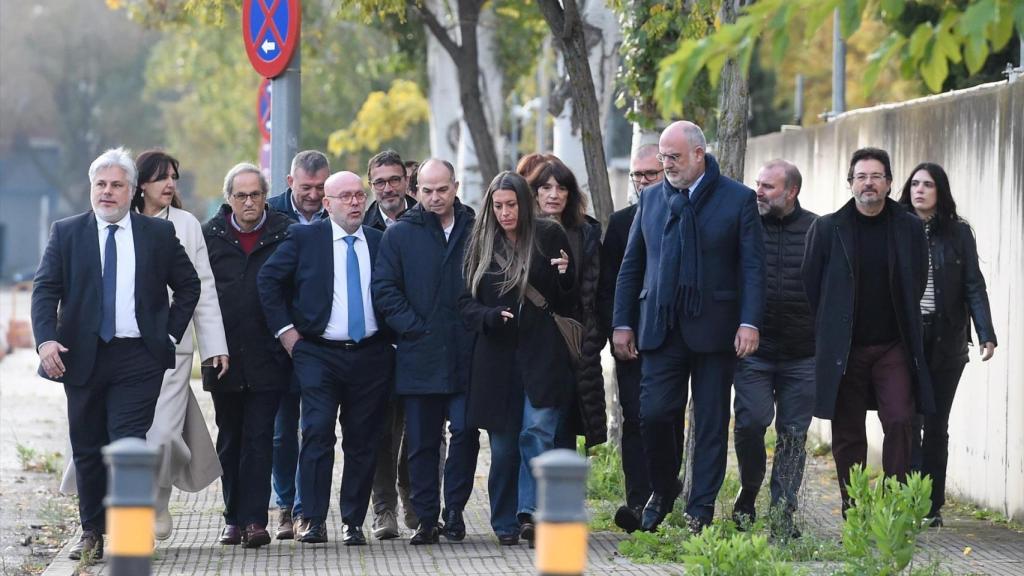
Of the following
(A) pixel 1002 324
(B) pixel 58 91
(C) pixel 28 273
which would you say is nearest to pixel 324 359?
(A) pixel 1002 324

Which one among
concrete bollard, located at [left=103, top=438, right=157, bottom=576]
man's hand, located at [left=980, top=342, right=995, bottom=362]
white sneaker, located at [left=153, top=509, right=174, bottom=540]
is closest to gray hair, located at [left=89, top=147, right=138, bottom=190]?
white sneaker, located at [left=153, top=509, right=174, bottom=540]

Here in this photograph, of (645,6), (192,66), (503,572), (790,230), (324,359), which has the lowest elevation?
(503,572)

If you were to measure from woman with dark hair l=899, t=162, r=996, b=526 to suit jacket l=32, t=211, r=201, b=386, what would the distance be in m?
3.83

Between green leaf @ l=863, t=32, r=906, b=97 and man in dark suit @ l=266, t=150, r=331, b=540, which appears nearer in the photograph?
green leaf @ l=863, t=32, r=906, b=97

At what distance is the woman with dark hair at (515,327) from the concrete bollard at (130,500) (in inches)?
156

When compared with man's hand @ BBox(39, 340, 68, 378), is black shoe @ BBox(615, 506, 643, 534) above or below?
below

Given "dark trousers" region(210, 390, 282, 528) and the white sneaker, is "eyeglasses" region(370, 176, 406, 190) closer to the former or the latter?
"dark trousers" region(210, 390, 282, 528)

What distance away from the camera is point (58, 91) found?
275ft

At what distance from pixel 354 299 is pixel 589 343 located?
1.20 metres

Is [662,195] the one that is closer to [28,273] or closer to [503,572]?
[503,572]

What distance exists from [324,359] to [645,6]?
14.0ft

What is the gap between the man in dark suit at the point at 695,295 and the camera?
8.80 m

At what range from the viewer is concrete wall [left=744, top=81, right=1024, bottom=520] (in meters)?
10.1

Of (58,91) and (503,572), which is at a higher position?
(58,91)
